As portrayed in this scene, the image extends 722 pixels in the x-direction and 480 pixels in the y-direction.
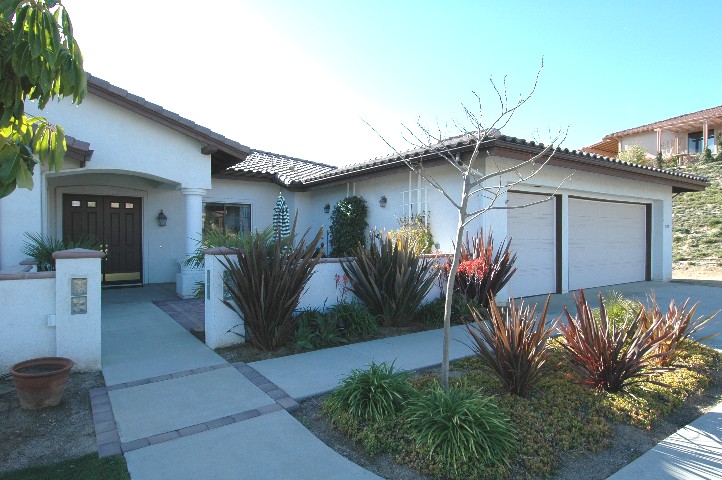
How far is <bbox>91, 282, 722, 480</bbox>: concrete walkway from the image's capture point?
10.9ft

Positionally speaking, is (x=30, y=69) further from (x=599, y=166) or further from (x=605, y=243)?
(x=605, y=243)

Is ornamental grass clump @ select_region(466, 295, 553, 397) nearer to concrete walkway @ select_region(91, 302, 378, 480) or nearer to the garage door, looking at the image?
concrete walkway @ select_region(91, 302, 378, 480)

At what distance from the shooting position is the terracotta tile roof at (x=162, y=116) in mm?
9102

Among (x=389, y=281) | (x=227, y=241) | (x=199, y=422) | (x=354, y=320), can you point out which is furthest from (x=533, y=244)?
(x=199, y=422)

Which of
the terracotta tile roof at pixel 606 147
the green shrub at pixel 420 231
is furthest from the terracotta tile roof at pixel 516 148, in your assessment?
the terracotta tile roof at pixel 606 147

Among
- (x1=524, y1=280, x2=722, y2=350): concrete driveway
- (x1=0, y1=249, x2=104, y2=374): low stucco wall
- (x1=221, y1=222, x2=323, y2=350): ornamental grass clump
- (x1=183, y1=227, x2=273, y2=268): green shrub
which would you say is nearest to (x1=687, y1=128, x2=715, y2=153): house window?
(x1=524, y1=280, x2=722, y2=350): concrete driveway

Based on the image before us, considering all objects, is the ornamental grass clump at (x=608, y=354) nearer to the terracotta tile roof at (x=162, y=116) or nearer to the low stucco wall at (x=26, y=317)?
the low stucco wall at (x=26, y=317)

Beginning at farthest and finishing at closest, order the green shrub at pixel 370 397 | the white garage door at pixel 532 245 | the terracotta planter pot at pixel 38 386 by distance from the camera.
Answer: the white garage door at pixel 532 245
the terracotta planter pot at pixel 38 386
the green shrub at pixel 370 397

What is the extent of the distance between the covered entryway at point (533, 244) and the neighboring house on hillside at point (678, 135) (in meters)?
27.3

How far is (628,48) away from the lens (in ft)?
35.4

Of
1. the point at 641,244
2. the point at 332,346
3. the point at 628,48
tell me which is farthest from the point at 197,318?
the point at 641,244

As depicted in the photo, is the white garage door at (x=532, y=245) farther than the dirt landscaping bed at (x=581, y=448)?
Yes

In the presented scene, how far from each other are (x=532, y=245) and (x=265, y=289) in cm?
725

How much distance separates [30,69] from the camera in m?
2.44
